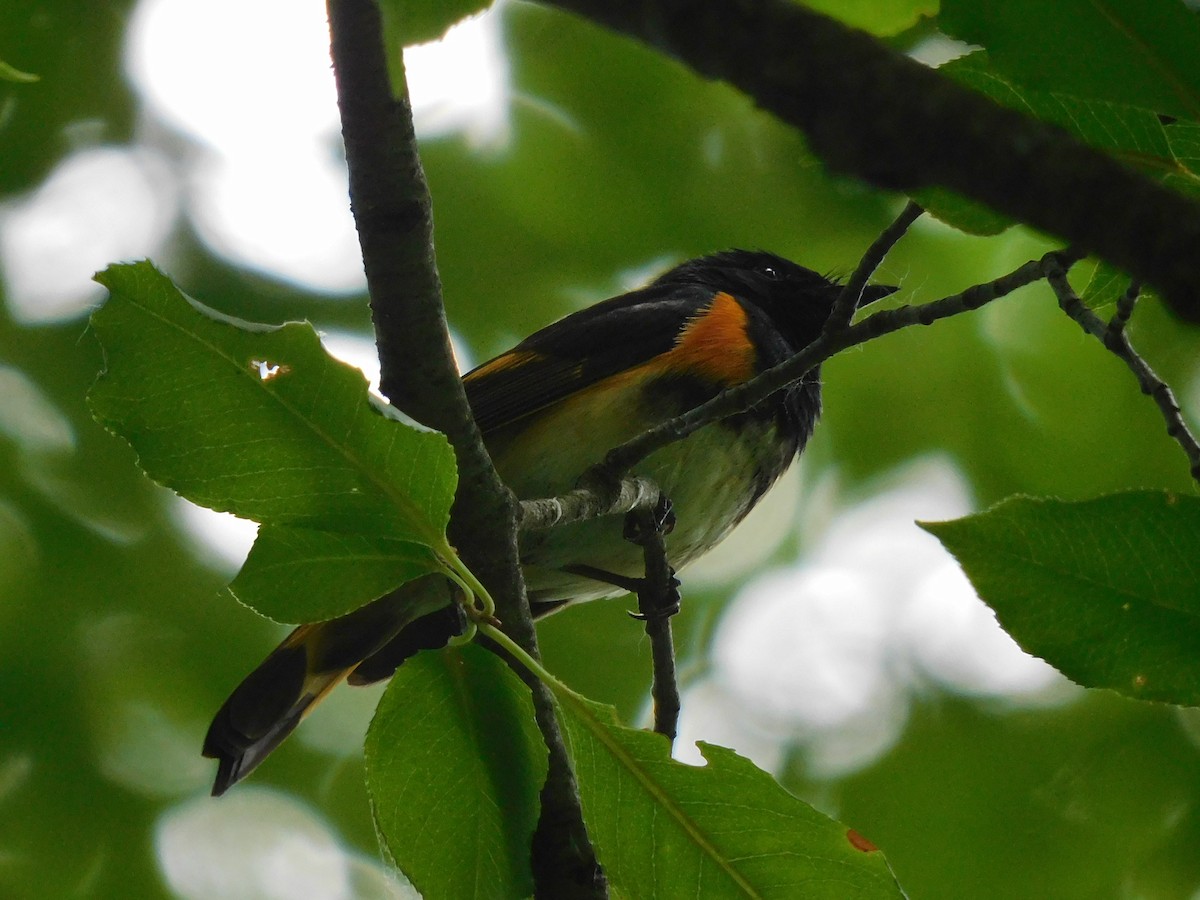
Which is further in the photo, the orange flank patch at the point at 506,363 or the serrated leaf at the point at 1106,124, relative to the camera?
the orange flank patch at the point at 506,363

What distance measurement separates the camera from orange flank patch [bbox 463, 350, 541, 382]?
135 inches

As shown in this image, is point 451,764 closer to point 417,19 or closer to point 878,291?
point 417,19

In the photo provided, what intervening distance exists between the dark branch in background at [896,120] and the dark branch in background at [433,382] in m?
1.13

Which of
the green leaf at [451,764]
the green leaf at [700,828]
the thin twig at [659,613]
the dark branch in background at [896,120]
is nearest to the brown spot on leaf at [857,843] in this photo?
the green leaf at [700,828]

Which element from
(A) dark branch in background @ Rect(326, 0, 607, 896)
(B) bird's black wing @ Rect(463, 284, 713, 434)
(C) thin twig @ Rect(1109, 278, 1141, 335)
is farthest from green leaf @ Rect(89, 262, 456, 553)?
(B) bird's black wing @ Rect(463, 284, 713, 434)

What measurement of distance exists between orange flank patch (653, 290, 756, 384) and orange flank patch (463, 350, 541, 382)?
1.20 feet

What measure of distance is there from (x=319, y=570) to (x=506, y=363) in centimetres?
202

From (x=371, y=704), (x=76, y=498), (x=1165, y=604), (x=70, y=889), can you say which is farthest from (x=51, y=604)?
(x=1165, y=604)

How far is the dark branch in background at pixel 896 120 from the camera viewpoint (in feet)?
1.94

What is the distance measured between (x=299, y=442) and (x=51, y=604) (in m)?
3.48

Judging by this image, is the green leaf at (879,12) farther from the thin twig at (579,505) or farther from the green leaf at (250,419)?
the thin twig at (579,505)

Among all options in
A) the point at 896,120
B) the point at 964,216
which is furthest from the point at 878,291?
the point at 896,120

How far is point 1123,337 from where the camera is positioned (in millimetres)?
1500

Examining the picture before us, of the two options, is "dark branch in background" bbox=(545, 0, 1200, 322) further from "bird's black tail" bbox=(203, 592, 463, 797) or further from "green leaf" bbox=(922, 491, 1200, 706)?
"bird's black tail" bbox=(203, 592, 463, 797)
